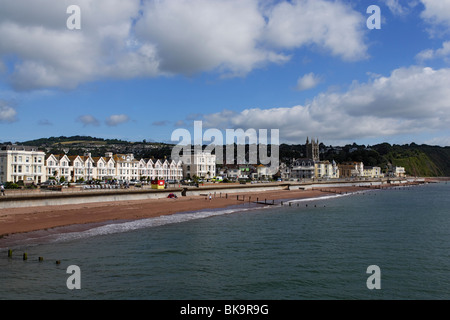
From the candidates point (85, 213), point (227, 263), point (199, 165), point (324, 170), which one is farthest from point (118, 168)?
point (324, 170)

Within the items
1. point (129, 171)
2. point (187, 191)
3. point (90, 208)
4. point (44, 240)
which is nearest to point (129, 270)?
point (44, 240)

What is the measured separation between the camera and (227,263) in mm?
Result: 20844

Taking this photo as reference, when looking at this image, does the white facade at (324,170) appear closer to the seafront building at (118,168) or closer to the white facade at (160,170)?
the seafront building at (118,168)

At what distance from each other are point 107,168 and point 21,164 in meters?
25.1

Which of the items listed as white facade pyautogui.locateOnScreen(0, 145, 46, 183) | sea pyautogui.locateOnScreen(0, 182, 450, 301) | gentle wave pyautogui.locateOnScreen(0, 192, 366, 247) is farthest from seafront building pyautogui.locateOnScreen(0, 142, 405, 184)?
sea pyautogui.locateOnScreen(0, 182, 450, 301)

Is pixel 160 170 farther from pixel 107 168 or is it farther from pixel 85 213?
pixel 85 213

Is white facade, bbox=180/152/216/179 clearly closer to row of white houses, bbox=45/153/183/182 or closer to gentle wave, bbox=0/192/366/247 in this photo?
row of white houses, bbox=45/153/183/182

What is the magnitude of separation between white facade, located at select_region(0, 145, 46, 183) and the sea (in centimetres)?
4797

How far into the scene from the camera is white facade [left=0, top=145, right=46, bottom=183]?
230 feet

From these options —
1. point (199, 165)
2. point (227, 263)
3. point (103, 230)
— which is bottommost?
point (227, 263)

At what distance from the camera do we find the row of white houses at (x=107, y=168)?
8221 centimetres
